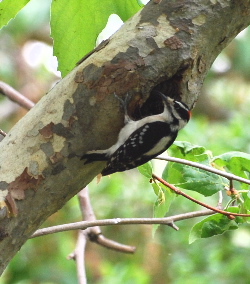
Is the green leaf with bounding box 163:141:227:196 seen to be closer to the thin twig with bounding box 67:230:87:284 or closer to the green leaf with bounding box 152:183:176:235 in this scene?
the green leaf with bounding box 152:183:176:235

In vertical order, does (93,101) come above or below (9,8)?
below

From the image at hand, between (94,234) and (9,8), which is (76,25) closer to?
(9,8)

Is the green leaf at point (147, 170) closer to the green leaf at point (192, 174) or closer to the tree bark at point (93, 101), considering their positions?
the green leaf at point (192, 174)

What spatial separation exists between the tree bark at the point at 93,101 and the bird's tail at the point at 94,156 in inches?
0.8

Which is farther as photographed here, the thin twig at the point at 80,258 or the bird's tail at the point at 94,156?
the thin twig at the point at 80,258

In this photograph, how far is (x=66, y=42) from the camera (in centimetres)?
241

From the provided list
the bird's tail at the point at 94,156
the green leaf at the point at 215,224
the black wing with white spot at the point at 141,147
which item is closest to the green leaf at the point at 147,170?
the black wing with white spot at the point at 141,147

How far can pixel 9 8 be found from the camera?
7.83 ft

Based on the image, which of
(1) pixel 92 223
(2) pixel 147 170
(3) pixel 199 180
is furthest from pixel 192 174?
(1) pixel 92 223

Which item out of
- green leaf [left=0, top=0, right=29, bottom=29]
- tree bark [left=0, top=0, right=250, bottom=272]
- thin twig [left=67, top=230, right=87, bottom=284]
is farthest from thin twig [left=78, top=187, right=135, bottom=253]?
green leaf [left=0, top=0, right=29, bottom=29]

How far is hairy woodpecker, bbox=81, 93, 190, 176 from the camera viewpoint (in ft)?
7.72

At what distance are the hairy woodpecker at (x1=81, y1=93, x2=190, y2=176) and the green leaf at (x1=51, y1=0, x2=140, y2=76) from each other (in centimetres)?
41

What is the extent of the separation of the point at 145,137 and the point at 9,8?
2.87 ft

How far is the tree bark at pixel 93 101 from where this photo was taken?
201cm
